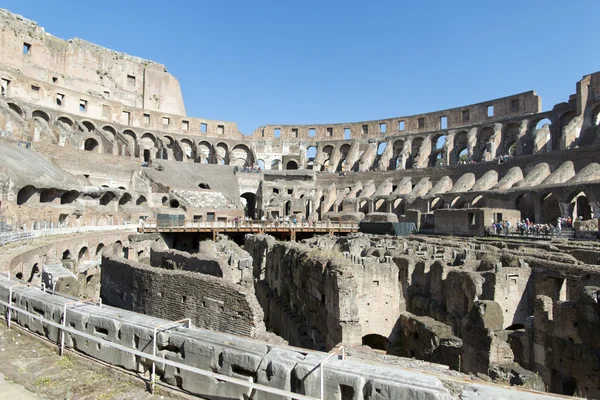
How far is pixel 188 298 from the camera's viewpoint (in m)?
7.22

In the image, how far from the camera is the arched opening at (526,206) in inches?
1170

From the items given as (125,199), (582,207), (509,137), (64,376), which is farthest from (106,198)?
(509,137)

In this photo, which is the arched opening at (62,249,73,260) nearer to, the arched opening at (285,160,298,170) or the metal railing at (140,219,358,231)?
the metal railing at (140,219,358,231)

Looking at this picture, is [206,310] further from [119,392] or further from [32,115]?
[32,115]

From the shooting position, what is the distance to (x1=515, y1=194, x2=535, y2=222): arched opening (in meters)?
29.7

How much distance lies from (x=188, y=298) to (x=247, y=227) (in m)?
23.4

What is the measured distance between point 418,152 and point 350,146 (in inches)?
424

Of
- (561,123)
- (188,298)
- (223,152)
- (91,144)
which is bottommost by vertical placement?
(188,298)

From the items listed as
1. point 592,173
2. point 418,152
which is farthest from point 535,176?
point 418,152

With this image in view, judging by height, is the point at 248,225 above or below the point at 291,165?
below

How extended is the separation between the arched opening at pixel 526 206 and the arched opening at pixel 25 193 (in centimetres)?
3319

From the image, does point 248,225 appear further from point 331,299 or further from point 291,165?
point 291,165

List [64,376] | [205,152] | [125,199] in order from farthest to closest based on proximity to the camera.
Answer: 1. [205,152]
2. [125,199]
3. [64,376]

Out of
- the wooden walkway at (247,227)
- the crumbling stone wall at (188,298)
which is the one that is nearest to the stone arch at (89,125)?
the wooden walkway at (247,227)
